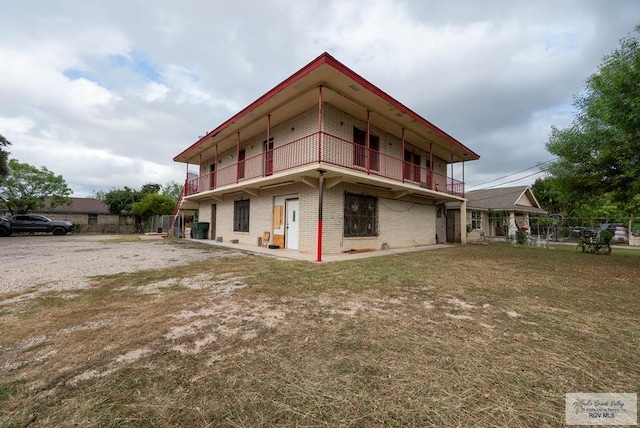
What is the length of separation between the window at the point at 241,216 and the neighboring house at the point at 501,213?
565 inches

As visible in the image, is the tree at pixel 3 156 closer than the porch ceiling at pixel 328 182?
No

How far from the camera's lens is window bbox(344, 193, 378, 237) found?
36.9 ft

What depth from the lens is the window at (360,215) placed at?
11.3 meters

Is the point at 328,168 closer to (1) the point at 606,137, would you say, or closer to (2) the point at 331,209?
(2) the point at 331,209

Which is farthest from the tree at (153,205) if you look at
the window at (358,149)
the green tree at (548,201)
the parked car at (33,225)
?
the green tree at (548,201)

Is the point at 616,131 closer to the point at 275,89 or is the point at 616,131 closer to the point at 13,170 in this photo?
the point at 275,89

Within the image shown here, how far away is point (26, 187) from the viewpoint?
24.0 metres

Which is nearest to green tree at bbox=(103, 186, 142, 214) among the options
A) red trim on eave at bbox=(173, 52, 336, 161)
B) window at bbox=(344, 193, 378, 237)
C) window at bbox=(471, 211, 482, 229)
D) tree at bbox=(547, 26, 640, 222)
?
red trim on eave at bbox=(173, 52, 336, 161)

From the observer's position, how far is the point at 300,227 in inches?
431

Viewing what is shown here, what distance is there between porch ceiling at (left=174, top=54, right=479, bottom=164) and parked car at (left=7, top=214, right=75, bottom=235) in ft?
53.1

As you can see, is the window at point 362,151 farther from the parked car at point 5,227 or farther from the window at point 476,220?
the parked car at point 5,227

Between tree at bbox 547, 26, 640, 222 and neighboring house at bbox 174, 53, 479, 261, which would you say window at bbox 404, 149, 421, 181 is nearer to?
neighboring house at bbox 174, 53, 479, 261

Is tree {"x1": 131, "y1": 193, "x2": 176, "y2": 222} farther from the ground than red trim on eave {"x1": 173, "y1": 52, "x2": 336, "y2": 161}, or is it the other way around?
red trim on eave {"x1": 173, "y1": 52, "x2": 336, "y2": 161}

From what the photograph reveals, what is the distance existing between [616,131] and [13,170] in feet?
130
